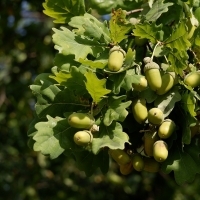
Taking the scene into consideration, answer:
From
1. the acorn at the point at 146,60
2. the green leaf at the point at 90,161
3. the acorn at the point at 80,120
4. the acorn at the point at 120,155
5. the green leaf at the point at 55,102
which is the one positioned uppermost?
the acorn at the point at 146,60

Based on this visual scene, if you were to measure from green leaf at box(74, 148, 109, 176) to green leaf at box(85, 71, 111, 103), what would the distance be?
0.31 m

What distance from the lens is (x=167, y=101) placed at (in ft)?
5.77

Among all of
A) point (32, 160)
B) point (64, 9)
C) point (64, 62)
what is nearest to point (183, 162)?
point (64, 62)

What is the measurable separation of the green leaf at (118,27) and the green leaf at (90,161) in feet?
1.46

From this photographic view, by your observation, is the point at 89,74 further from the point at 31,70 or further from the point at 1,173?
the point at 1,173

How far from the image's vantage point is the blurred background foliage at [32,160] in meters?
4.71

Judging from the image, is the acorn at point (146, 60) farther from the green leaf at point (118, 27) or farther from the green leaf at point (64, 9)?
the green leaf at point (64, 9)

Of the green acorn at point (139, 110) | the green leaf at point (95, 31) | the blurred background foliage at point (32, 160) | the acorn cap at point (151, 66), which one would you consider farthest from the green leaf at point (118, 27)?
the blurred background foliage at point (32, 160)

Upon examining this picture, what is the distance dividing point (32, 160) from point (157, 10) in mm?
3504

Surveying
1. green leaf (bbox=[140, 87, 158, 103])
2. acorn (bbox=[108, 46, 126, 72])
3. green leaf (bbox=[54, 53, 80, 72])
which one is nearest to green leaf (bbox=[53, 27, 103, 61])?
green leaf (bbox=[54, 53, 80, 72])

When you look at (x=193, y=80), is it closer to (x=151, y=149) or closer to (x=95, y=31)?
(x=151, y=149)

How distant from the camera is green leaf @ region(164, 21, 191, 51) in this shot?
1.77 metres

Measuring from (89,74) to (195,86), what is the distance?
388 millimetres

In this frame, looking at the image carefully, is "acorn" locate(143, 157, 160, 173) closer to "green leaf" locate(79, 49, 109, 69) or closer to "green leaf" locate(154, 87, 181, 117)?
"green leaf" locate(154, 87, 181, 117)
